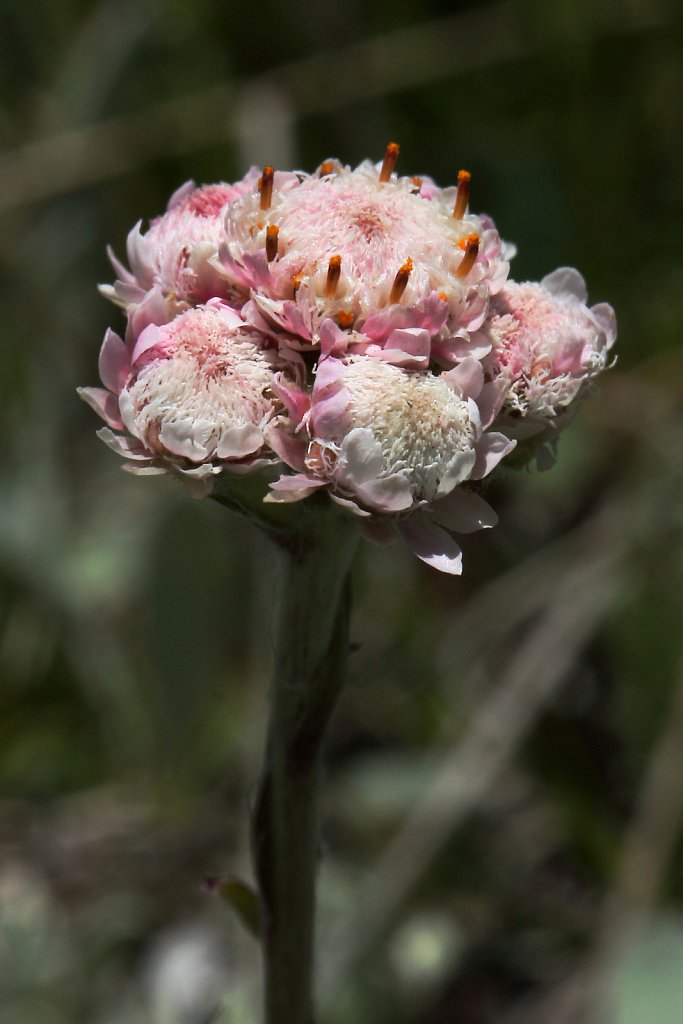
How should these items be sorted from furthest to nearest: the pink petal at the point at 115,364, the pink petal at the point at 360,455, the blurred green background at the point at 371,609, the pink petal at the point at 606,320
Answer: the blurred green background at the point at 371,609
the pink petal at the point at 606,320
the pink petal at the point at 115,364
the pink petal at the point at 360,455

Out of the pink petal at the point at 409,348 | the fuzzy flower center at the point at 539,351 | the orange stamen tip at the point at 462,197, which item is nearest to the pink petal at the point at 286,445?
the pink petal at the point at 409,348

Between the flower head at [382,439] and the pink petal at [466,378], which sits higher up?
the pink petal at [466,378]

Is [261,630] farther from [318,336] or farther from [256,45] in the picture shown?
[256,45]

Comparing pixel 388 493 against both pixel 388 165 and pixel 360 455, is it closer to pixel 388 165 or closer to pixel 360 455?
pixel 360 455

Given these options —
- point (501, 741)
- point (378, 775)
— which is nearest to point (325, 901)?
point (378, 775)

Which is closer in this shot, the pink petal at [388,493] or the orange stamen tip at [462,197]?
the pink petal at [388,493]

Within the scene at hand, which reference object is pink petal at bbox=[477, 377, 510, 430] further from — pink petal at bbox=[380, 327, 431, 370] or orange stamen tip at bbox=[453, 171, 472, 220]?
orange stamen tip at bbox=[453, 171, 472, 220]

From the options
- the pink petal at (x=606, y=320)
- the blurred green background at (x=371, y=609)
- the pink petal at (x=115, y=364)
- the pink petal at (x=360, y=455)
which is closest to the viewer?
the pink petal at (x=360, y=455)

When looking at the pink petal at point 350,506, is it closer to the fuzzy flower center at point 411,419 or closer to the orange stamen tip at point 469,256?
the fuzzy flower center at point 411,419
